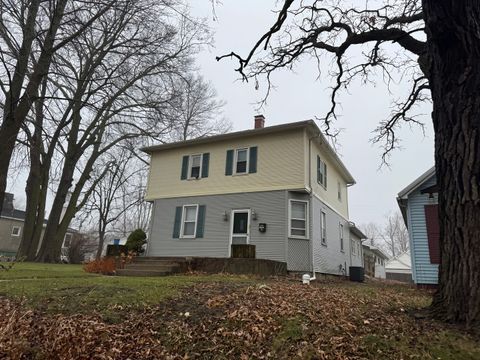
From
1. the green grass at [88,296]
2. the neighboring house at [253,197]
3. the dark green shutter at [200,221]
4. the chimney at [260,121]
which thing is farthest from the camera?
the chimney at [260,121]

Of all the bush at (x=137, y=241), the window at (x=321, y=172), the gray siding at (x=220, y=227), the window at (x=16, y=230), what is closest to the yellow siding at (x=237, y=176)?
the gray siding at (x=220, y=227)

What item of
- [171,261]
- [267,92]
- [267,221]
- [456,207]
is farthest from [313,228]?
[456,207]

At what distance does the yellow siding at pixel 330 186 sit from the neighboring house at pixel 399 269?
1008 inches

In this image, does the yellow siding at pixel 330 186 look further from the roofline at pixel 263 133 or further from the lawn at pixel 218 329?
the lawn at pixel 218 329

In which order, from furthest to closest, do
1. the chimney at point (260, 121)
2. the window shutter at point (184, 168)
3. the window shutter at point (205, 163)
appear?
the window shutter at point (184, 168) < the chimney at point (260, 121) < the window shutter at point (205, 163)

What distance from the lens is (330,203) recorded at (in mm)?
15875

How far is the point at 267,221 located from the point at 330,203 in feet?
13.5

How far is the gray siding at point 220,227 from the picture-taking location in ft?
42.3

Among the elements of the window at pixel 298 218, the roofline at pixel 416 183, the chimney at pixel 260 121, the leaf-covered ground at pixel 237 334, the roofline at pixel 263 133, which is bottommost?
the leaf-covered ground at pixel 237 334

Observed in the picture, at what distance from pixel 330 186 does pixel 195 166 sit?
6.23m

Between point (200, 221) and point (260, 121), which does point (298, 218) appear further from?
point (260, 121)

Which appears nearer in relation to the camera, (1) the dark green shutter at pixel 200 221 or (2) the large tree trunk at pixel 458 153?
(2) the large tree trunk at pixel 458 153

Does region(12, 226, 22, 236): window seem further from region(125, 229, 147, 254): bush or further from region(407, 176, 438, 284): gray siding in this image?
region(407, 176, 438, 284): gray siding

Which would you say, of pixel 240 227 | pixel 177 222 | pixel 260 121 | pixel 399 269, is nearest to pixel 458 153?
pixel 240 227
